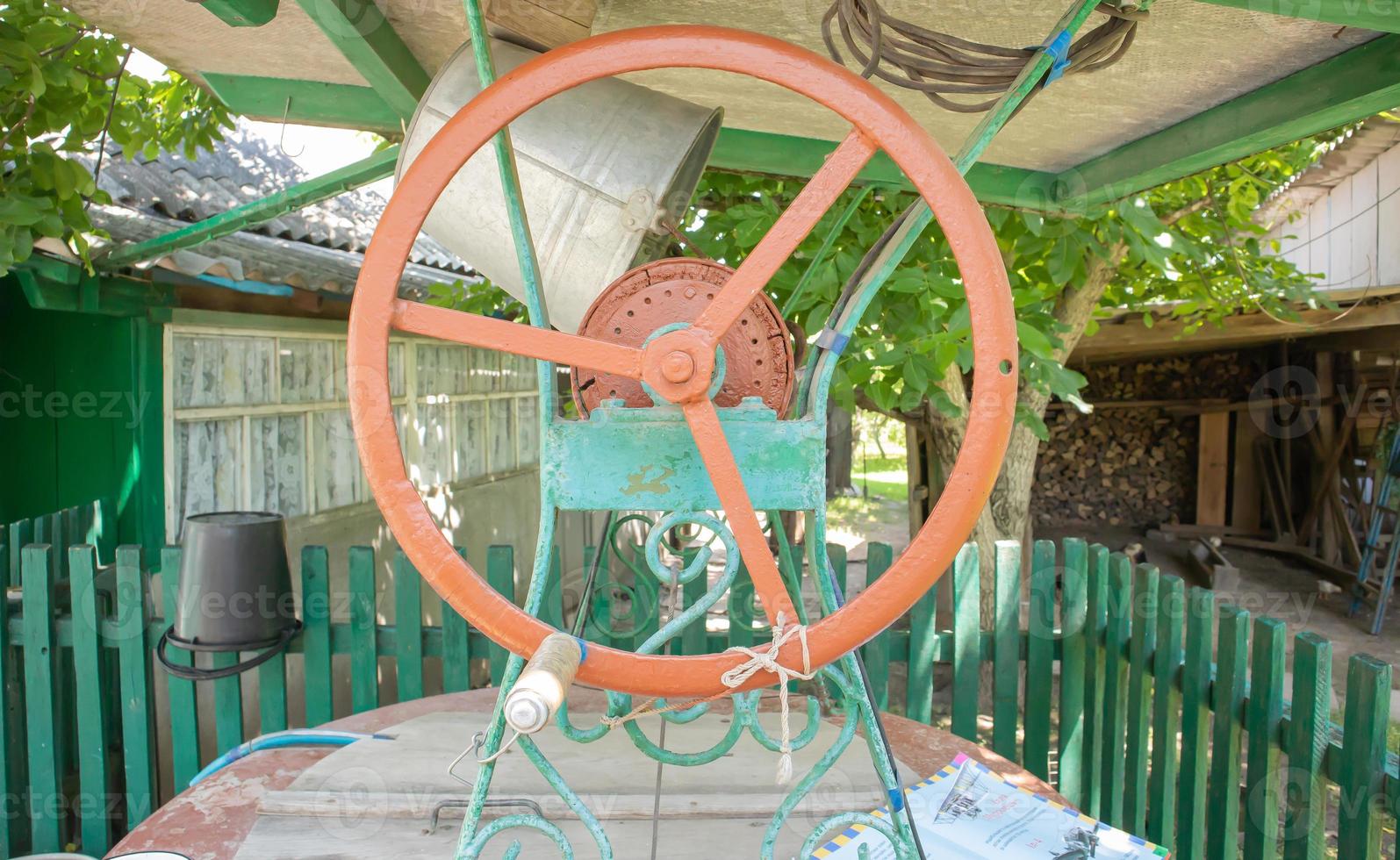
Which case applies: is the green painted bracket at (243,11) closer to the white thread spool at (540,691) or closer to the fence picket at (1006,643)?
the white thread spool at (540,691)

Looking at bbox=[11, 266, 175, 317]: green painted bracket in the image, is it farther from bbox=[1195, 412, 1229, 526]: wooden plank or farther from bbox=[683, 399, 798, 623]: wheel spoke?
bbox=[1195, 412, 1229, 526]: wooden plank

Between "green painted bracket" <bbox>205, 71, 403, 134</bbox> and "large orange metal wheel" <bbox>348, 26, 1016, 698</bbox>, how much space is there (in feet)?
4.55

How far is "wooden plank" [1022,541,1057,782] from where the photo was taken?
244 cm

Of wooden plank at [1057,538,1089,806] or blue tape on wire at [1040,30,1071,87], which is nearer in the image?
blue tape on wire at [1040,30,1071,87]

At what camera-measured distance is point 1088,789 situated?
99.3 inches

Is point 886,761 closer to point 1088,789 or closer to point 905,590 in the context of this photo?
point 905,590

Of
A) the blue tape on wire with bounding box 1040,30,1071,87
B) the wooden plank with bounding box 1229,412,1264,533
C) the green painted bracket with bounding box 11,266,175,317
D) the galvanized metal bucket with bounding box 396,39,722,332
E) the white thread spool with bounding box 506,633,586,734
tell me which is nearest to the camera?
the white thread spool with bounding box 506,633,586,734

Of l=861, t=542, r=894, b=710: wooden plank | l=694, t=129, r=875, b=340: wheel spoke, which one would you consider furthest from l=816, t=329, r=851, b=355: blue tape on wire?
l=861, t=542, r=894, b=710: wooden plank

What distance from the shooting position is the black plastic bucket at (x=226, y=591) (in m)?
2.22

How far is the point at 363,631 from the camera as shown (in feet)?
8.07

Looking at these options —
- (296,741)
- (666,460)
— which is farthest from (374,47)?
(296,741)

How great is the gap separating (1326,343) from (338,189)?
780 centimetres

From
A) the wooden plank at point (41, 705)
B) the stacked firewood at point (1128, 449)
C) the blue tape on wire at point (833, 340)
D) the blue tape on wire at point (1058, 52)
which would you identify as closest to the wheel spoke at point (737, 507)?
the blue tape on wire at point (833, 340)

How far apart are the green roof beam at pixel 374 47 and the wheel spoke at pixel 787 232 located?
892mm
